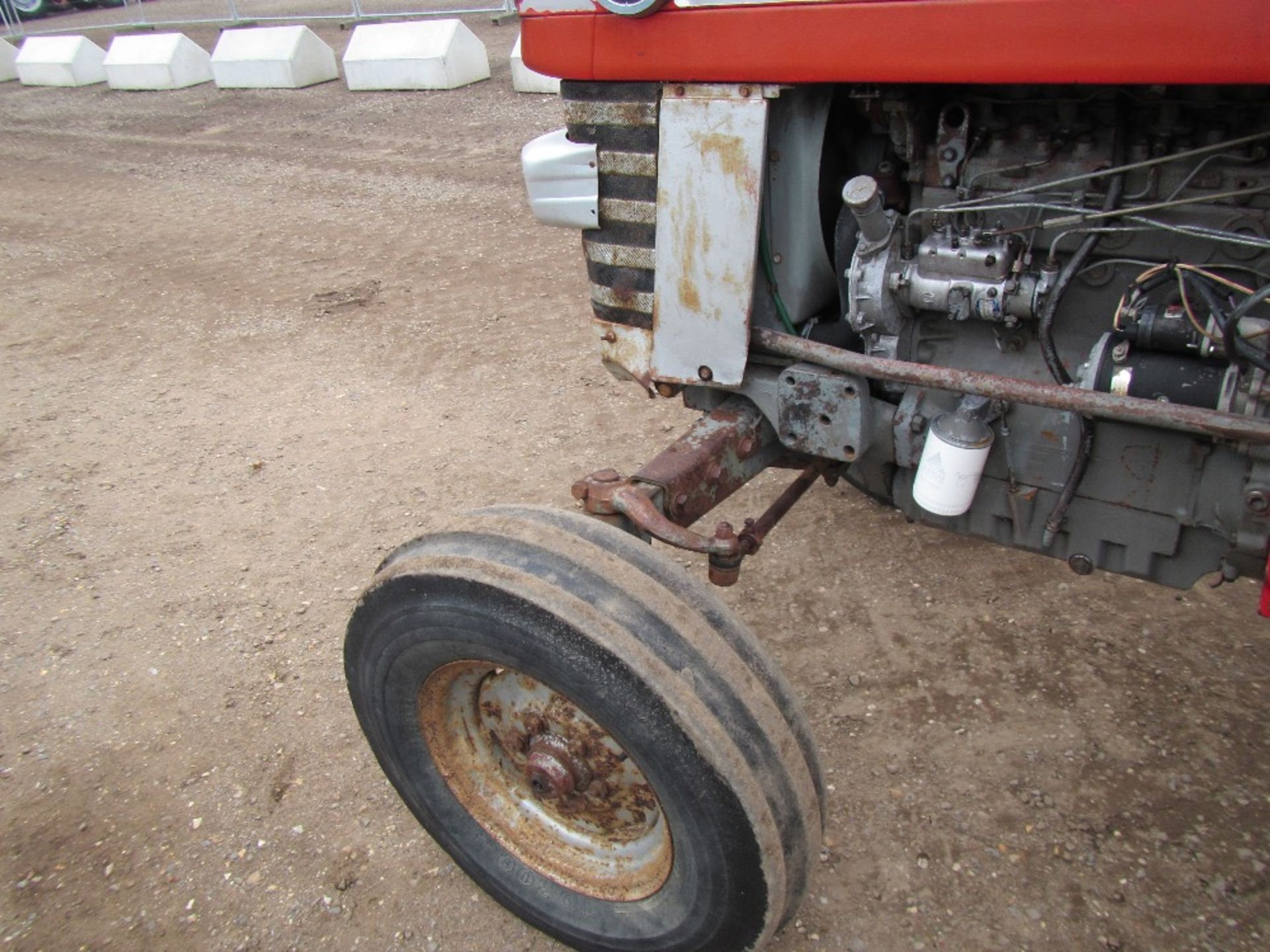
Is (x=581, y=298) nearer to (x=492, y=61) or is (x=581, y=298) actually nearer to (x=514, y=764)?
(x=514, y=764)

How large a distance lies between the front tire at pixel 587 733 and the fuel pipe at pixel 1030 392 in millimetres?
598

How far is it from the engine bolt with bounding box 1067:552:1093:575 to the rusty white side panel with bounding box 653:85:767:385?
2.95 ft

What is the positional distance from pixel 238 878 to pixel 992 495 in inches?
82.8

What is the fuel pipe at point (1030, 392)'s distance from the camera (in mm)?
1764

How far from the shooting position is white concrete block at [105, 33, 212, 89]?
11.6m

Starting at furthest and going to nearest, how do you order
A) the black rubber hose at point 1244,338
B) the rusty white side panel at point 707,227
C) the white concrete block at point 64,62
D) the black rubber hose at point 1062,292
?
the white concrete block at point 64,62, the rusty white side panel at point 707,227, the black rubber hose at point 1062,292, the black rubber hose at point 1244,338

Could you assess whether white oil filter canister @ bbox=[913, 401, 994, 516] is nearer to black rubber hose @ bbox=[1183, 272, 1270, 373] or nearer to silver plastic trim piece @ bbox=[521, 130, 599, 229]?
Answer: black rubber hose @ bbox=[1183, 272, 1270, 373]

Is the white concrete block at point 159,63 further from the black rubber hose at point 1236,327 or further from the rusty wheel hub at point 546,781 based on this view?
the black rubber hose at point 1236,327

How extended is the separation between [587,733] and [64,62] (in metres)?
13.9

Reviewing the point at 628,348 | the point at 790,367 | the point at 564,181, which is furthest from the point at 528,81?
the point at 790,367

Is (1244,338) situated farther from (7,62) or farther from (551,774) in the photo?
(7,62)

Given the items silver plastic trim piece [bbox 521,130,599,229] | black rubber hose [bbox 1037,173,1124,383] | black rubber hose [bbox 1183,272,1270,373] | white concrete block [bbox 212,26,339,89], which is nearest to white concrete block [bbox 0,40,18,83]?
white concrete block [bbox 212,26,339,89]

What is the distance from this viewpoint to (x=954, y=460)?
2.20 meters

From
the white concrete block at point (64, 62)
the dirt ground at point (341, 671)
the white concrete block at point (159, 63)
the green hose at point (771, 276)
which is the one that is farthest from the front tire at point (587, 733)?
the white concrete block at point (64, 62)
